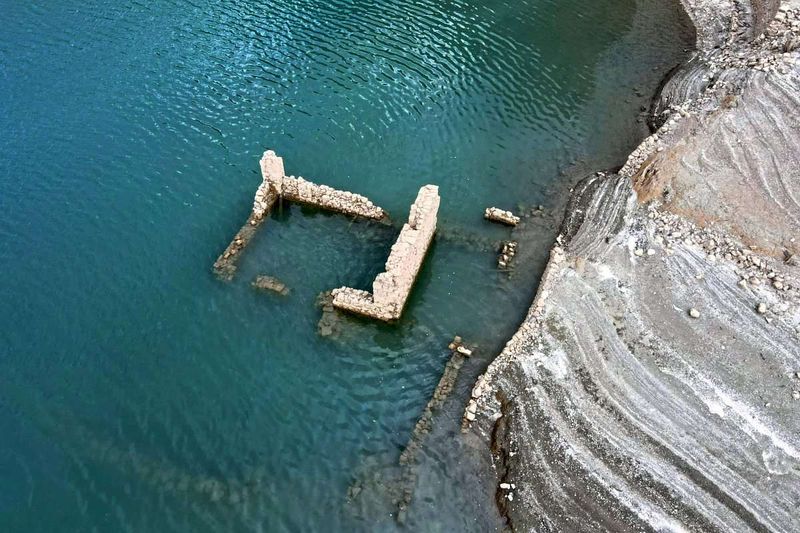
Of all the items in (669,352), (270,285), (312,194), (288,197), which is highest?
(669,352)

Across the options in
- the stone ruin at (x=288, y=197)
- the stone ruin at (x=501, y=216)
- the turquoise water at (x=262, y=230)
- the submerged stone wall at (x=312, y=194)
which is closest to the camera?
the turquoise water at (x=262, y=230)

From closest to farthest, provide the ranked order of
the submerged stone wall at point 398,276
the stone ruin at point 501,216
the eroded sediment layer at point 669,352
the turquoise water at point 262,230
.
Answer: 1. the eroded sediment layer at point 669,352
2. the turquoise water at point 262,230
3. the submerged stone wall at point 398,276
4. the stone ruin at point 501,216

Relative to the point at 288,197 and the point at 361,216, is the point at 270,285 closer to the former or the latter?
the point at 288,197

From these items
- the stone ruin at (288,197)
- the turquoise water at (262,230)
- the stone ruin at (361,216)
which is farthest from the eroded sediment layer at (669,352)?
the stone ruin at (288,197)

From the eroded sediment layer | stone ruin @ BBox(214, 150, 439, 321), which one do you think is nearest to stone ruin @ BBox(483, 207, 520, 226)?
the eroded sediment layer

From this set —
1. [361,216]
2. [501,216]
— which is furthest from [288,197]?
[501,216]

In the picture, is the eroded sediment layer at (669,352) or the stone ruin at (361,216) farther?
the stone ruin at (361,216)

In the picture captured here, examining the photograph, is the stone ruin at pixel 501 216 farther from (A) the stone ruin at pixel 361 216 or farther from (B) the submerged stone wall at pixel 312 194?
(B) the submerged stone wall at pixel 312 194
